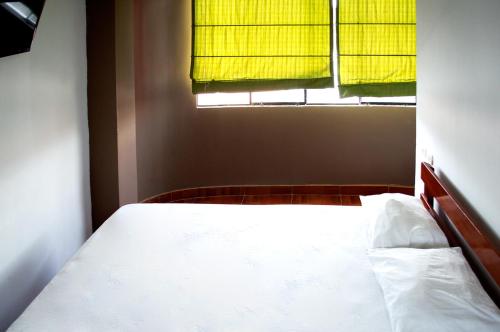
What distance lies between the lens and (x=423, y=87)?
3.37 meters

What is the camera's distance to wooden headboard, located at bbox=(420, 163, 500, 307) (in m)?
1.98

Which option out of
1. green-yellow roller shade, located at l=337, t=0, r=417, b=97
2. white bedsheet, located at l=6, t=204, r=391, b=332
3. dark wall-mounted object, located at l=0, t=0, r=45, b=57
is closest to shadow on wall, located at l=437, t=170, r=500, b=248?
white bedsheet, located at l=6, t=204, r=391, b=332

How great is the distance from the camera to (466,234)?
2248 millimetres

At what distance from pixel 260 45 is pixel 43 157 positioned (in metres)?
2.52

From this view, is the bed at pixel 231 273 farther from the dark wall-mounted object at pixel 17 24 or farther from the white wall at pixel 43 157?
the dark wall-mounted object at pixel 17 24

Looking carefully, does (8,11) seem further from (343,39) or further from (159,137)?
(343,39)

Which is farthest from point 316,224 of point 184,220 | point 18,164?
point 18,164

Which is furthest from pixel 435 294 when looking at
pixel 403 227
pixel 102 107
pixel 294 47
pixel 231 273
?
pixel 294 47

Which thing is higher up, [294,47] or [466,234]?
[294,47]

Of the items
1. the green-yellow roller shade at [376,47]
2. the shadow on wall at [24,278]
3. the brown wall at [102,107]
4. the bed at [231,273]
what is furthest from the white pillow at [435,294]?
the green-yellow roller shade at [376,47]

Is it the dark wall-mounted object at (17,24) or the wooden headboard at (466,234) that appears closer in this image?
the wooden headboard at (466,234)

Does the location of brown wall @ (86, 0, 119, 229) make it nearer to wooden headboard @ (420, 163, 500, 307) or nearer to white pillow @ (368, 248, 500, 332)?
wooden headboard @ (420, 163, 500, 307)

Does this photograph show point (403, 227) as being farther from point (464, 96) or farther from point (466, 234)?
point (464, 96)

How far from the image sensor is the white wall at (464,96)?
2.07m
